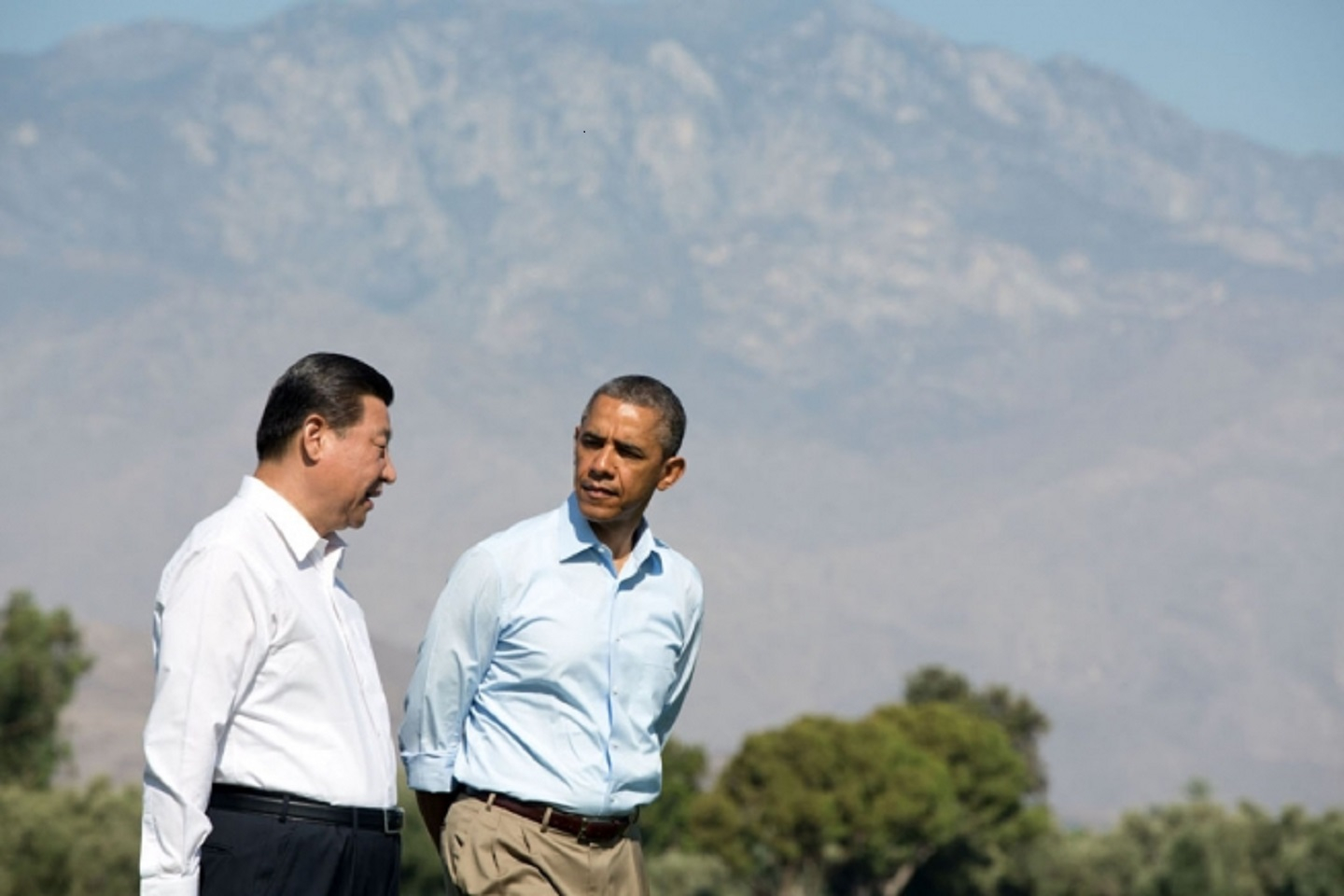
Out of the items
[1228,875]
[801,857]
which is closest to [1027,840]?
[801,857]

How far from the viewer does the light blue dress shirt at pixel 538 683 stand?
7.15 m

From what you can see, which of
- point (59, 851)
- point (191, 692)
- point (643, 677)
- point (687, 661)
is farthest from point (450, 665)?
point (59, 851)

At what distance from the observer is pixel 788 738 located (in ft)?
250

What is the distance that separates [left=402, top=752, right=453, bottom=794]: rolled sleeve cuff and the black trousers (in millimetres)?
1089

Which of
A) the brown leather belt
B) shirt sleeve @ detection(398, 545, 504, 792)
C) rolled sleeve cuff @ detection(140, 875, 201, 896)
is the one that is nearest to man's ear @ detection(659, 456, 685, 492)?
shirt sleeve @ detection(398, 545, 504, 792)

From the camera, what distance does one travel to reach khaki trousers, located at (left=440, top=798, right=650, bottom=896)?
704 cm

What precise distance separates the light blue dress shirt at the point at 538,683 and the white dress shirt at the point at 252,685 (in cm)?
79

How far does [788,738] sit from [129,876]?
37.0 m

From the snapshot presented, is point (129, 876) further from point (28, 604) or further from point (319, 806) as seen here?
point (319, 806)

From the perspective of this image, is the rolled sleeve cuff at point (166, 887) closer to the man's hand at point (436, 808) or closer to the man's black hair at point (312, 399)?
the man's black hair at point (312, 399)

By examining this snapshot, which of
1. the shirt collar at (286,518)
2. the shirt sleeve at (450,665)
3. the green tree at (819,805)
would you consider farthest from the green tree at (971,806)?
the shirt collar at (286,518)

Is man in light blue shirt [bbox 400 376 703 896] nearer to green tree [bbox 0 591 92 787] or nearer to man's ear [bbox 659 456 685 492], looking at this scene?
man's ear [bbox 659 456 685 492]

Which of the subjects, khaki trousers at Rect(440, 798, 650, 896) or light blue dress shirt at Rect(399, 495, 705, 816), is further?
light blue dress shirt at Rect(399, 495, 705, 816)

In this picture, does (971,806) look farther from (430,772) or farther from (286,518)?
(286,518)
